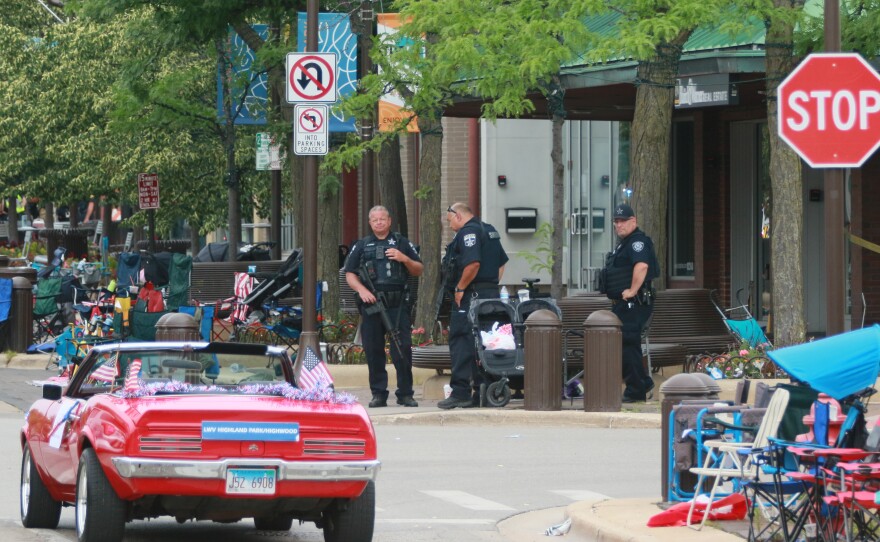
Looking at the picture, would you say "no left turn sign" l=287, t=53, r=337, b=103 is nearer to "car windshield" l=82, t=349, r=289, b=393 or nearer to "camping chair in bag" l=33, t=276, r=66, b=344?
"camping chair in bag" l=33, t=276, r=66, b=344

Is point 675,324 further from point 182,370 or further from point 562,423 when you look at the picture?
point 182,370

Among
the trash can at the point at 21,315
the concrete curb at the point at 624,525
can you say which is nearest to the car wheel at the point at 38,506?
the concrete curb at the point at 624,525

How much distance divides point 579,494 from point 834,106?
11.6ft

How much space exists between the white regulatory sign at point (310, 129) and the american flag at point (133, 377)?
955 centimetres

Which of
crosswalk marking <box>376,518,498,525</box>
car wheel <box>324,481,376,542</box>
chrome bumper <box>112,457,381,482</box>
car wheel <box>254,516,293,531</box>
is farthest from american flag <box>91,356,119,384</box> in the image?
crosswalk marking <box>376,518,498,525</box>

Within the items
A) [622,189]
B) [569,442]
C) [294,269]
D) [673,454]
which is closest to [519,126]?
[622,189]

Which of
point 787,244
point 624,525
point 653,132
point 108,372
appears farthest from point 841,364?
point 653,132

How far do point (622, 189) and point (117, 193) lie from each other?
18.3 m

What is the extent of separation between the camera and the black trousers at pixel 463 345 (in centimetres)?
1642

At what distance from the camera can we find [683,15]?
18016 millimetres

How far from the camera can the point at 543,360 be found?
16.1 m

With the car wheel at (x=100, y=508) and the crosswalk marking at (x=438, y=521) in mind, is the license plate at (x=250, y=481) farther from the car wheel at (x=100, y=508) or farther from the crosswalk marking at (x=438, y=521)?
the crosswalk marking at (x=438, y=521)

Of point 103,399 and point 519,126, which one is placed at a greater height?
point 519,126

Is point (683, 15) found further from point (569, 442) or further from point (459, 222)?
point (569, 442)
